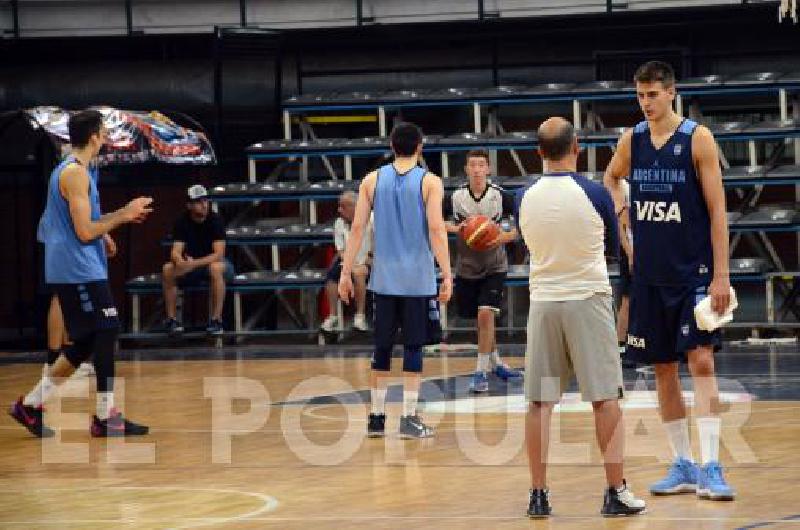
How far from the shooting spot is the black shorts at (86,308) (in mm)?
11562

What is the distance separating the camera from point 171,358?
1884cm

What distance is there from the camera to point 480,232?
14.0m

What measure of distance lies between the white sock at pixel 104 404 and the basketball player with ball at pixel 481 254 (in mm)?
3484

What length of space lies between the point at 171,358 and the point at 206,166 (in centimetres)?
435

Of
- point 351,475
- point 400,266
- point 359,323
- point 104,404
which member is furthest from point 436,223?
point 359,323

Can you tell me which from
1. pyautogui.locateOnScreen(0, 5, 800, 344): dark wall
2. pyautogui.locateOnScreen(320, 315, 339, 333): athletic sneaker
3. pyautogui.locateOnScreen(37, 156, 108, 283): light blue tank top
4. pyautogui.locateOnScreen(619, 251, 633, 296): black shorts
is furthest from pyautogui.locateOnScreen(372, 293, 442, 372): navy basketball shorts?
pyautogui.locateOnScreen(0, 5, 800, 344): dark wall

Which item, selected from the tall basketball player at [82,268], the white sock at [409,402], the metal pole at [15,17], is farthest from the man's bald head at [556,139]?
the metal pole at [15,17]

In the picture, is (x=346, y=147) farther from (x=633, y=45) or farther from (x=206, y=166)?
(x=633, y=45)

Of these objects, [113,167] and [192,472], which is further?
[113,167]

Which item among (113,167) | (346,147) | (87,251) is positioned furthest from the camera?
(113,167)

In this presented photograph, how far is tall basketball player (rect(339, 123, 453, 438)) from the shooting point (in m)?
11.3

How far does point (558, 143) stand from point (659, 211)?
2.47 ft

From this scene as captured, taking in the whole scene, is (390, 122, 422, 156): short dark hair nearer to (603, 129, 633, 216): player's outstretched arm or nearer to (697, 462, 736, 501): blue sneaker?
(603, 129, 633, 216): player's outstretched arm

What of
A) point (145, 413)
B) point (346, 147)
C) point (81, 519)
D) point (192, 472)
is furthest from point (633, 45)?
point (81, 519)
